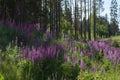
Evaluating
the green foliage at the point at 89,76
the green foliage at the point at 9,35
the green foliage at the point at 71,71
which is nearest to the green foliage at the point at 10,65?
the green foliage at the point at 71,71

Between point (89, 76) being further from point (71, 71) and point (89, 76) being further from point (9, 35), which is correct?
point (9, 35)

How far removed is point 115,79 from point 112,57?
1.67 m

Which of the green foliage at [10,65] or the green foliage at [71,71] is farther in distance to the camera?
the green foliage at [71,71]

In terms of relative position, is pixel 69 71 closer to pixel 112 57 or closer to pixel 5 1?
pixel 112 57

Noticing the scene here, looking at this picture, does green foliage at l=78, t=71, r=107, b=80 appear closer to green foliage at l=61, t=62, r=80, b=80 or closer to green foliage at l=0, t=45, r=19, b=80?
green foliage at l=61, t=62, r=80, b=80

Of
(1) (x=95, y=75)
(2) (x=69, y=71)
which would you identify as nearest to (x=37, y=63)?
(2) (x=69, y=71)

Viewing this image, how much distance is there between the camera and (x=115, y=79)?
21.9 feet

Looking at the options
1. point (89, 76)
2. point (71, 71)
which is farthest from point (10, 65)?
point (89, 76)

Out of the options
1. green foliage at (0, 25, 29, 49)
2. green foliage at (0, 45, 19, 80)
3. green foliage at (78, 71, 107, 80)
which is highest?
green foliage at (0, 25, 29, 49)

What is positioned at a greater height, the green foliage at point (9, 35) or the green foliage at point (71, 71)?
the green foliage at point (9, 35)

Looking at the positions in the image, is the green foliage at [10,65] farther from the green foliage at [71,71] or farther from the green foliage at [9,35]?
the green foliage at [9,35]

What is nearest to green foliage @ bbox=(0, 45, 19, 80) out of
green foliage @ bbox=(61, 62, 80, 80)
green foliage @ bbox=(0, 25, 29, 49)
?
green foliage @ bbox=(61, 62, 80, 80)

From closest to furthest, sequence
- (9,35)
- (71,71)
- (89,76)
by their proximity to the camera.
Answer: (89,76) → (71,71) → (9,35)

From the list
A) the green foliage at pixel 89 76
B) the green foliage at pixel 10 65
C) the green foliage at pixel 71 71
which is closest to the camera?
the green foliage at pixel 10 65
